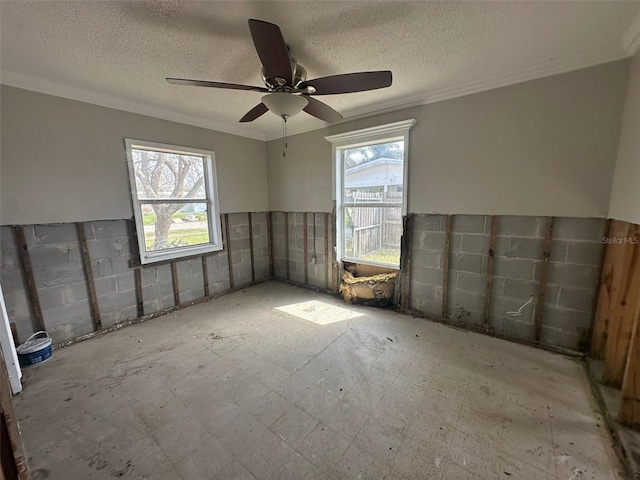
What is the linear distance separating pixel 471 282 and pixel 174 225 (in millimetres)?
3861

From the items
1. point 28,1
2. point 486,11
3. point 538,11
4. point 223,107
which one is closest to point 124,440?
point 28,1

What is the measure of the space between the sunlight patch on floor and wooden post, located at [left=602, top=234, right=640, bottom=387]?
213cm

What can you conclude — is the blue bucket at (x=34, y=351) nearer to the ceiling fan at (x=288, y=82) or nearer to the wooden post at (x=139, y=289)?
the wooden post at (x=139, y=289)

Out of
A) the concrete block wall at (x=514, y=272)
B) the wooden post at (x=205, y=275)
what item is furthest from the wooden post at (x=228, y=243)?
the concrete block wall at (x=514, y=272)

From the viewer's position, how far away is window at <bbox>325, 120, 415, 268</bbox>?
314cm

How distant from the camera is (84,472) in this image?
1391 mm

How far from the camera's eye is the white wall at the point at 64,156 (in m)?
2.28

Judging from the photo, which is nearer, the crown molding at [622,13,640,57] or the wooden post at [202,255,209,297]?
the crown molding at [622,13,640,57]

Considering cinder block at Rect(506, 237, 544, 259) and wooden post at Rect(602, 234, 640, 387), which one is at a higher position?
cinder block at Rect(506, 237, 544, 259)

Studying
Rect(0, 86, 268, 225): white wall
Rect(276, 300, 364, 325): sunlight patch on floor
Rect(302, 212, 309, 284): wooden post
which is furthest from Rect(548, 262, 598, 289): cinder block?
Rect(0, 86, 268, 225): white wall

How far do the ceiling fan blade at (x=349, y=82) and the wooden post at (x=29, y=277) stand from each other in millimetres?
2943

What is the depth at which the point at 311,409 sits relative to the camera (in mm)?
1782

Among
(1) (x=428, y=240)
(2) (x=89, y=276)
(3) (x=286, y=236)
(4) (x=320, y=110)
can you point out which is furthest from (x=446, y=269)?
(2) (x=89, y=276)

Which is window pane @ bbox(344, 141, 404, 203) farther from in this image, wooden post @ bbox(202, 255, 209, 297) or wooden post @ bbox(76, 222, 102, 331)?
wooden post @ bbox(76, 222, 102, 331)
